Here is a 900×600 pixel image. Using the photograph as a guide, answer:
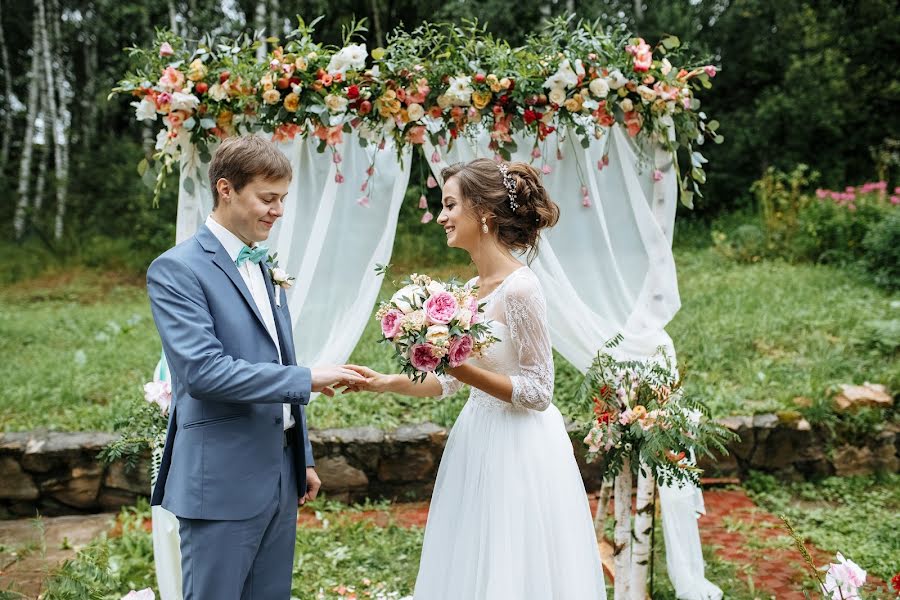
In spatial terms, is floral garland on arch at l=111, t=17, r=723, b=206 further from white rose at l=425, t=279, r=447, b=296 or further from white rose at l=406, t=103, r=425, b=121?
white rose at l=425, t=279, r=447, b=296

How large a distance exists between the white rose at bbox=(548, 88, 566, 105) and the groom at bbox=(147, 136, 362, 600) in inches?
62.2

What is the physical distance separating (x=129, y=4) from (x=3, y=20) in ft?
11.1

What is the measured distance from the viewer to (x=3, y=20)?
1487cm

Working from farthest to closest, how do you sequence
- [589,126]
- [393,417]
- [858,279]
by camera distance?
[858,279], [393,417], [589,126]

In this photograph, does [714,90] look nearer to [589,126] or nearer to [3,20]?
[589,126]

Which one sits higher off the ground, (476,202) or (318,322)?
(476,202)

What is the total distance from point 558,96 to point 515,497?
1.85m

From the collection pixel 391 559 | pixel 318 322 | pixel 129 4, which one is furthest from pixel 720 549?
pixel 129 4

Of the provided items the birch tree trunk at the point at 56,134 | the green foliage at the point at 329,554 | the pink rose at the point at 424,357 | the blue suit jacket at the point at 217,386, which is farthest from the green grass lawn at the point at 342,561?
the birch tree trunk at the point at 56,134

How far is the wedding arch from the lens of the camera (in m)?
3.32

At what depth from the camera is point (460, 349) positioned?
7.52ft

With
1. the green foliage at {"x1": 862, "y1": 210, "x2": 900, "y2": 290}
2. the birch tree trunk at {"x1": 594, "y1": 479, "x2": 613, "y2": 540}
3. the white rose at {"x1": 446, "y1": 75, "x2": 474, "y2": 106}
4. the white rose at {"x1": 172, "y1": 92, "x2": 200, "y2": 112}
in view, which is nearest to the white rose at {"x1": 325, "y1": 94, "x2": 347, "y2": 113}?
the white rose at {"x1": 446, "y1": 75, "x2": 474, "y2": 106}

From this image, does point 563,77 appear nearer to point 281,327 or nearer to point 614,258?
point 614,258

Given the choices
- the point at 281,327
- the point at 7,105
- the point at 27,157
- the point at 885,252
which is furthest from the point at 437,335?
the point at 7,105
